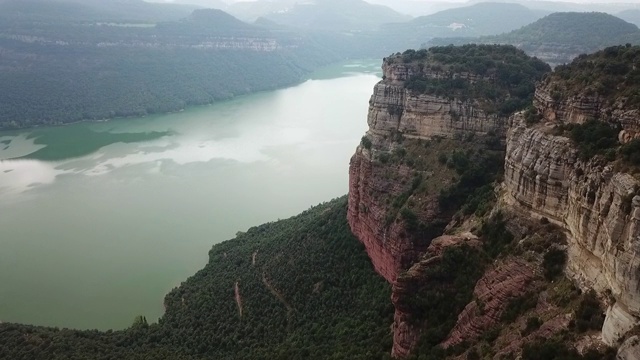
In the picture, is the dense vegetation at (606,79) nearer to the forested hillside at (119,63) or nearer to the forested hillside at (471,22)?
the forested hillside at (119,63)

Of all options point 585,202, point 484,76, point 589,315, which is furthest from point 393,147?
point 589,315

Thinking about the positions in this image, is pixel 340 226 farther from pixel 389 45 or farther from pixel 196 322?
pixel 389 45

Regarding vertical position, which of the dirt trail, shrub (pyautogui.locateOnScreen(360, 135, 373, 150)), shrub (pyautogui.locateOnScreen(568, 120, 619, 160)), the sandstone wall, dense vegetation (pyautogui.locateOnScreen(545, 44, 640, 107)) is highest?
dense vegetation (pyautogui.locateOnScreen(545, 44, 640, 107))

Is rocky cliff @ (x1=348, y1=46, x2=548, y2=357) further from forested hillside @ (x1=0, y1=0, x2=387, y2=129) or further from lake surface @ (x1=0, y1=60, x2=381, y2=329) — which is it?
forested hillside @ (x1=0, y1=0, x2=387, y2=129)

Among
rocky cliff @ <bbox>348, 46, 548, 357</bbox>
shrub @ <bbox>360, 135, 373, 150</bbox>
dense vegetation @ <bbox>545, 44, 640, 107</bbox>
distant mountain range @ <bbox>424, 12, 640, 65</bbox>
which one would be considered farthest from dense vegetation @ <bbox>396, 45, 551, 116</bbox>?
distant mountain range @ <bbox>424, 12, 640, 65</bbox>

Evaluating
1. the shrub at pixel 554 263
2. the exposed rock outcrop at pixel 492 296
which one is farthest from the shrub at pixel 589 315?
the exposed rock outcrop at pixel 492 296

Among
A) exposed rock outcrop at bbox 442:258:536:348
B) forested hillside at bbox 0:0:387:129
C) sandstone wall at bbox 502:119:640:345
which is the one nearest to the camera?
sandstone wall at bbox 502:119:640:345
